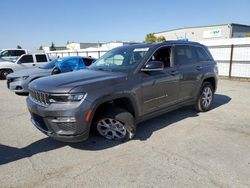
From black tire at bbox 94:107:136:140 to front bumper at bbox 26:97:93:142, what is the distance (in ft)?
1.51

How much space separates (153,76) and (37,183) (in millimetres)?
2720

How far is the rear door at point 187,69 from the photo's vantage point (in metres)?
5.21

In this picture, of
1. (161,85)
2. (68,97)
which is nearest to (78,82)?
(68,97)

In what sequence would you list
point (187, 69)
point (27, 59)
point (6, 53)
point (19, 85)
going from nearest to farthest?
point (187, 69), point (19, 85), point (27, 59), point (6, 53)

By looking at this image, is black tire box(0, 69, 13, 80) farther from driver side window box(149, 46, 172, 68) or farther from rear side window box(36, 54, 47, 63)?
driver side window box(149, 46, 172, 68)

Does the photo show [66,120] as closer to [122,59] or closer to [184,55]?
[122,59]

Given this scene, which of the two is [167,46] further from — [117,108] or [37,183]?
[37,183]

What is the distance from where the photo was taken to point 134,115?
4.28 m

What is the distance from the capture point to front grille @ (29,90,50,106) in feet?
12.1

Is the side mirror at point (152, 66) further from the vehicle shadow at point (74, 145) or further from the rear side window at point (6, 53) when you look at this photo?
the rear side window at point (6, 53)

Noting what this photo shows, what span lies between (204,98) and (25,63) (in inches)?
440

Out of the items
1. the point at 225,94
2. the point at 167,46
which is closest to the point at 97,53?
the point at 225,94

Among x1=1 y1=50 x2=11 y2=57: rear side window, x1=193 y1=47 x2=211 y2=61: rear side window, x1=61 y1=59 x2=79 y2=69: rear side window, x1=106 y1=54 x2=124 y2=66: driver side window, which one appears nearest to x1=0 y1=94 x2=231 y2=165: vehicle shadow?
x1=106 y1=54 x2=124 y2=66: driver side window

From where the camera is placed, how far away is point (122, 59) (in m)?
4.84
